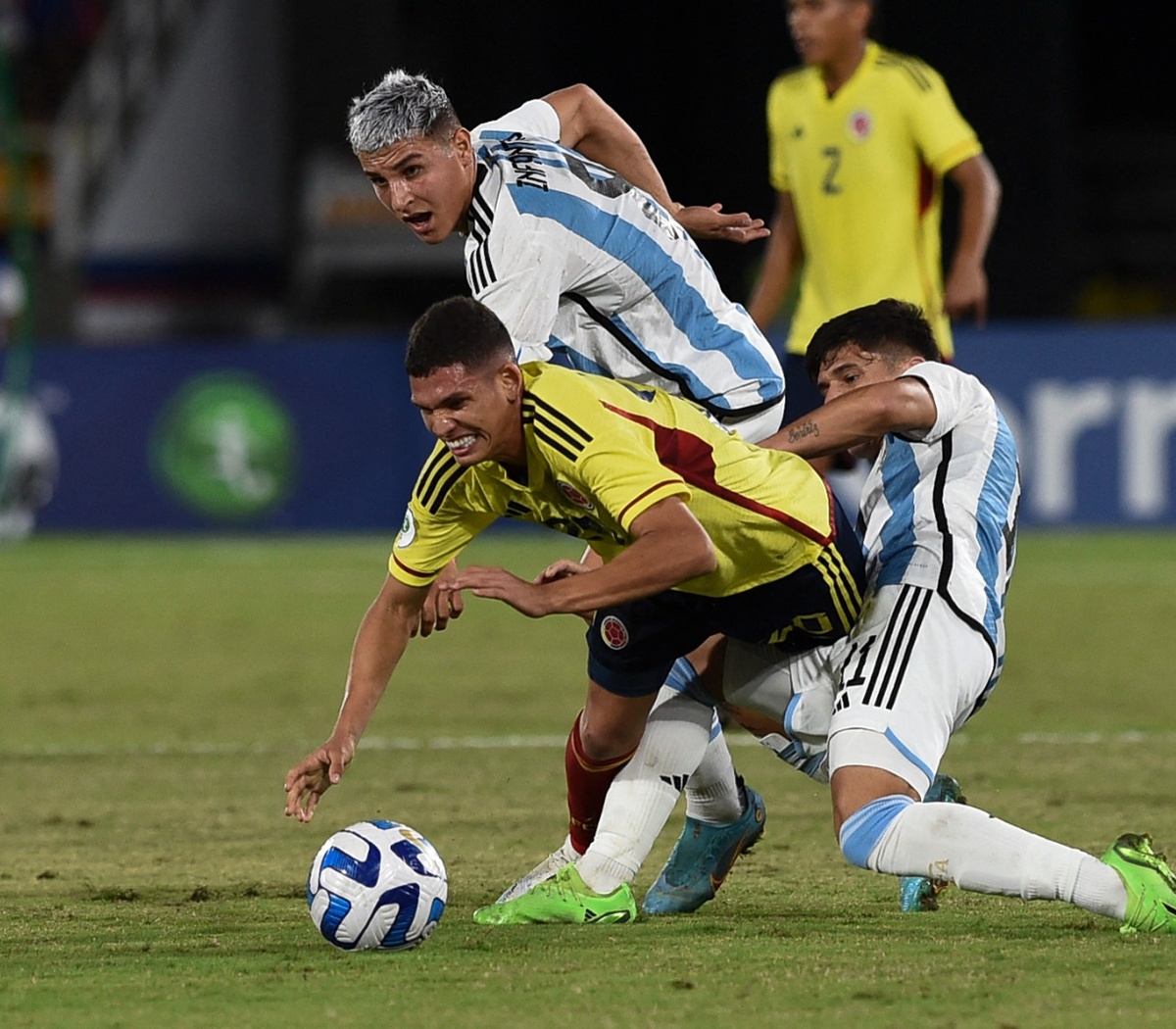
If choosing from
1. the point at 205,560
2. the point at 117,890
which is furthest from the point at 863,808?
the point at 205,560

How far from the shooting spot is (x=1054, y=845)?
4.23 meters

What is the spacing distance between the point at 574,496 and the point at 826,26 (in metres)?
3.47

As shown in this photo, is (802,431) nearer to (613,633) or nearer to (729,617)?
(729,617)

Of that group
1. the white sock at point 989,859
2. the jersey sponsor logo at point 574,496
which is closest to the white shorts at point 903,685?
the white sock at point 989,859

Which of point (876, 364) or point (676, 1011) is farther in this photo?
point (876, 364)

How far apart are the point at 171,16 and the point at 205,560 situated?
10.9 meters

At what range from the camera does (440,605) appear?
447 centimetres

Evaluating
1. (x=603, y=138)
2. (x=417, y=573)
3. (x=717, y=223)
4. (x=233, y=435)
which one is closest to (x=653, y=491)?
(x=417, y=573)

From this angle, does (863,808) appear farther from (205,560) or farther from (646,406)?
(205,560)

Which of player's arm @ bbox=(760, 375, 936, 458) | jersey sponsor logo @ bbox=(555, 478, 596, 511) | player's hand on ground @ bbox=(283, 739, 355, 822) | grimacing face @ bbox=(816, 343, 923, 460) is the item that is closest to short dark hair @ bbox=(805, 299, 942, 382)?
grimacing face @ bbox=(816, 343, 923, 460)

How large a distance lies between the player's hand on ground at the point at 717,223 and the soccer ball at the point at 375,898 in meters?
1.80

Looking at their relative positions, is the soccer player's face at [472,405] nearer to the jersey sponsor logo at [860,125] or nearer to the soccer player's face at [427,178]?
the soccer player's face at [427,178]

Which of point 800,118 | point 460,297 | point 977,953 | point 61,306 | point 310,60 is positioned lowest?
point 61,306

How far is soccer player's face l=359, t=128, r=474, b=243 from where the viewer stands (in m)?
4.86
